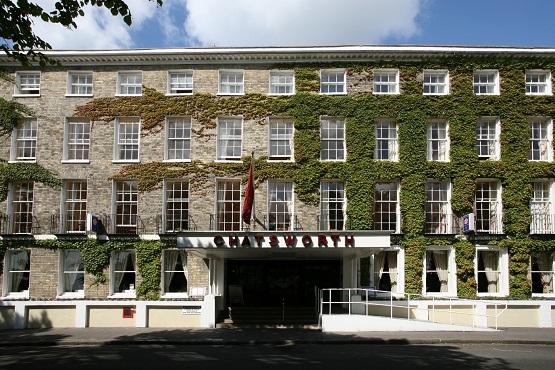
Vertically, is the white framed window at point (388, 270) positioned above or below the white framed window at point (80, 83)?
below

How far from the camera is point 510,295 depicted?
25922 mm

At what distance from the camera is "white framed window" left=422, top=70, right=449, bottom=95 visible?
27.3 metres

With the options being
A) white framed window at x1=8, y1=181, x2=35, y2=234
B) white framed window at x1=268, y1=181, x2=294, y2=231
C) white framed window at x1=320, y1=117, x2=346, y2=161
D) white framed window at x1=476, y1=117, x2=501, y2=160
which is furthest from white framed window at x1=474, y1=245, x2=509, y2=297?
white framed window at x1=8, y1=181, x2=35, y2=234

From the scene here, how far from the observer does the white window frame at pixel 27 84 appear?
2773cm

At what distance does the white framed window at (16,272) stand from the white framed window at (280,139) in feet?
40.9

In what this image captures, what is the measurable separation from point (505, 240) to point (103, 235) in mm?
18564

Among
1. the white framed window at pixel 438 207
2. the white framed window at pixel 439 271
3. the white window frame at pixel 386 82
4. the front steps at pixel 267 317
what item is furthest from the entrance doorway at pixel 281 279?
the white window frame at pixel 386 82

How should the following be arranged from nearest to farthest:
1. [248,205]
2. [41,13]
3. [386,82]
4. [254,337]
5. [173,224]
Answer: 1. [41,13]
2. [254,337]
3. [248,205]
4. [173,224]
5. [386,82]

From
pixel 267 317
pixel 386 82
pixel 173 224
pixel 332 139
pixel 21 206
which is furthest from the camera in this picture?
pixel 386 82

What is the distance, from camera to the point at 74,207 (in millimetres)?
27172

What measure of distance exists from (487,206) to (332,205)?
7.34 m

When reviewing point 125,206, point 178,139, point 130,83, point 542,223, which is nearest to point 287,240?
point 178,139

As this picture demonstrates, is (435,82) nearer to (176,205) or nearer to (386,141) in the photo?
(386,141)

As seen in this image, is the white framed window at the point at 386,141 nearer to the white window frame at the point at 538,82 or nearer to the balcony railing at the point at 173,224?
the white window frame at the point at 538,82
